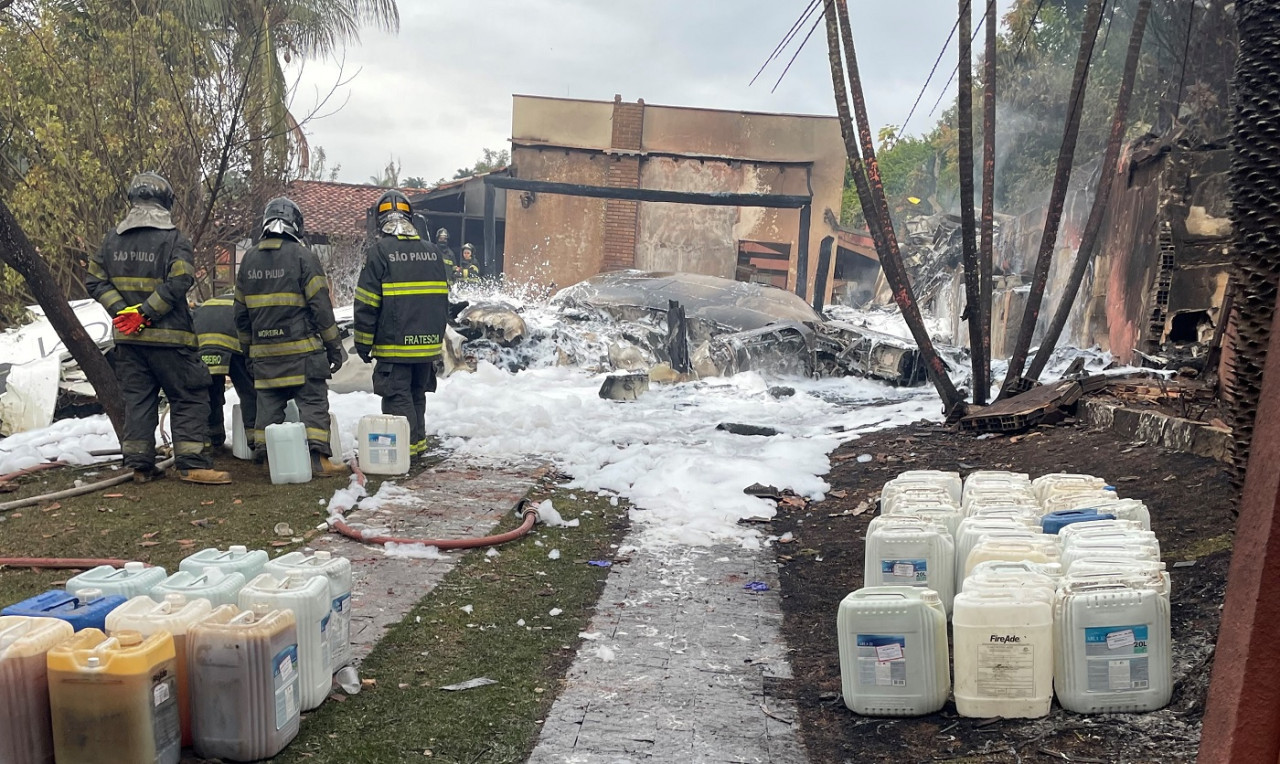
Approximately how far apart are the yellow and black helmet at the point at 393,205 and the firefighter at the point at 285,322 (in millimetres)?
1025

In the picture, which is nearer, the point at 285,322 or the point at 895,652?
the point at 895,652

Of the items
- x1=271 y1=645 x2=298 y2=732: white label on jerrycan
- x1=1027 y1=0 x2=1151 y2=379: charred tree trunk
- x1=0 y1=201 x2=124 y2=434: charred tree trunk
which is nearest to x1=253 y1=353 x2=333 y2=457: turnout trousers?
x1=0 y1=201 x2=124 y2=434: charred tree trunk

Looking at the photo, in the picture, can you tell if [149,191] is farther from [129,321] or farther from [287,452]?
[287,452]

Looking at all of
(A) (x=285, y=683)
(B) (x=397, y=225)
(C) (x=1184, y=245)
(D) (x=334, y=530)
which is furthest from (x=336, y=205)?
(A) (x=285, y=683)

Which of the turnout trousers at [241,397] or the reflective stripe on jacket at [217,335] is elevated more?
the reflective stripe on jacket at [217,335]

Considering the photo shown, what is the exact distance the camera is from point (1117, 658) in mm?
3646

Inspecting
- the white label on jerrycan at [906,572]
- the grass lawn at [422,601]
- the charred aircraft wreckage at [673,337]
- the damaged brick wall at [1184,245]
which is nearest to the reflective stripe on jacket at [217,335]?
the grass lawn at [422,601]

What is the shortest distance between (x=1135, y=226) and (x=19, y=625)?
1422 cm

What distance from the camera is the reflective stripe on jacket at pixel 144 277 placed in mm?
6965

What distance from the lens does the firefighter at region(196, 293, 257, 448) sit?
784 cm

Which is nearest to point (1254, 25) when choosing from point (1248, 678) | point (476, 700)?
point (1248, 678)

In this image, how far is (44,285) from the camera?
7137 millimetres

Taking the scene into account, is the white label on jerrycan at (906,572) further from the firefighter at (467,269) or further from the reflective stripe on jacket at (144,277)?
the firefighter at (467,269)

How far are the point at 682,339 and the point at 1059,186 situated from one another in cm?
774
